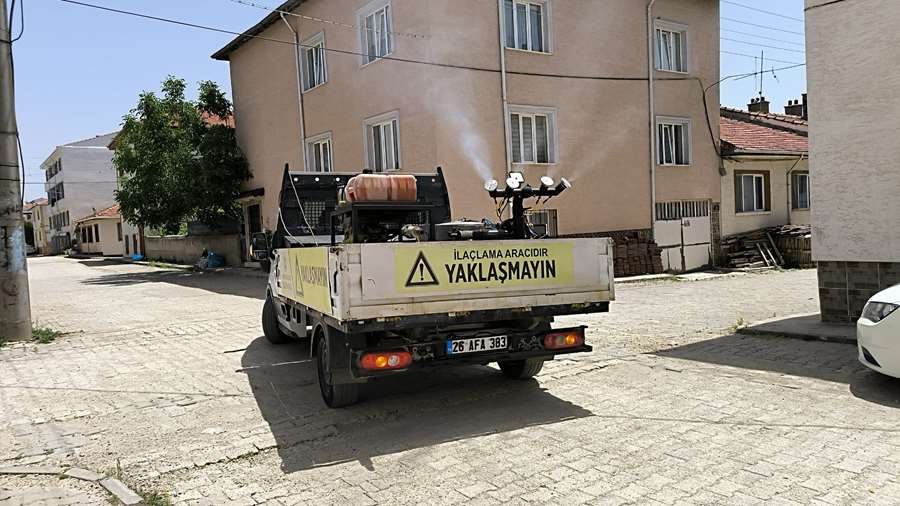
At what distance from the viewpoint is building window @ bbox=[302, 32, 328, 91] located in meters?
18.7

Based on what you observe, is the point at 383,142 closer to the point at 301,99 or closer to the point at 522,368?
the point at 301,99

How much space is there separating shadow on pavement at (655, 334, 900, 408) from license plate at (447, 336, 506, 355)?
300 cm

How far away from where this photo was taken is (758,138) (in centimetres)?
2211

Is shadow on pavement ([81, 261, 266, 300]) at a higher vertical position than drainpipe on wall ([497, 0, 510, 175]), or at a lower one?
lower

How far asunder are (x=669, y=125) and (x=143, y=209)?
710 inches

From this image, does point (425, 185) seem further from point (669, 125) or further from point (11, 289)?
point (669, 125)

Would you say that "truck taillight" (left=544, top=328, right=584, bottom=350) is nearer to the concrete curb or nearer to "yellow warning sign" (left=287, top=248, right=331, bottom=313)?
"yellow warning sign" (left=287, top=248, right=331, bottom=313)

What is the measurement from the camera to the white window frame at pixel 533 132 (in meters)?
15.9

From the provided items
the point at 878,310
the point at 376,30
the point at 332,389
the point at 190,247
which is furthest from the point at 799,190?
the point at 190,247

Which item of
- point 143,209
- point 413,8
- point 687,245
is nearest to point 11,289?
point 413,8

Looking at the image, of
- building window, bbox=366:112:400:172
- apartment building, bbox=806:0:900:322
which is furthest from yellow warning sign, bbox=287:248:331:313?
building window, bbox=366:112:400:172

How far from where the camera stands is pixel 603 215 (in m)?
17.7

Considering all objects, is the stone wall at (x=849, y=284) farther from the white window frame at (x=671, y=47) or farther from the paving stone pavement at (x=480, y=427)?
the white window frame at (x=671, y=47)

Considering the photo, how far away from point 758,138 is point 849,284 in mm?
15130
